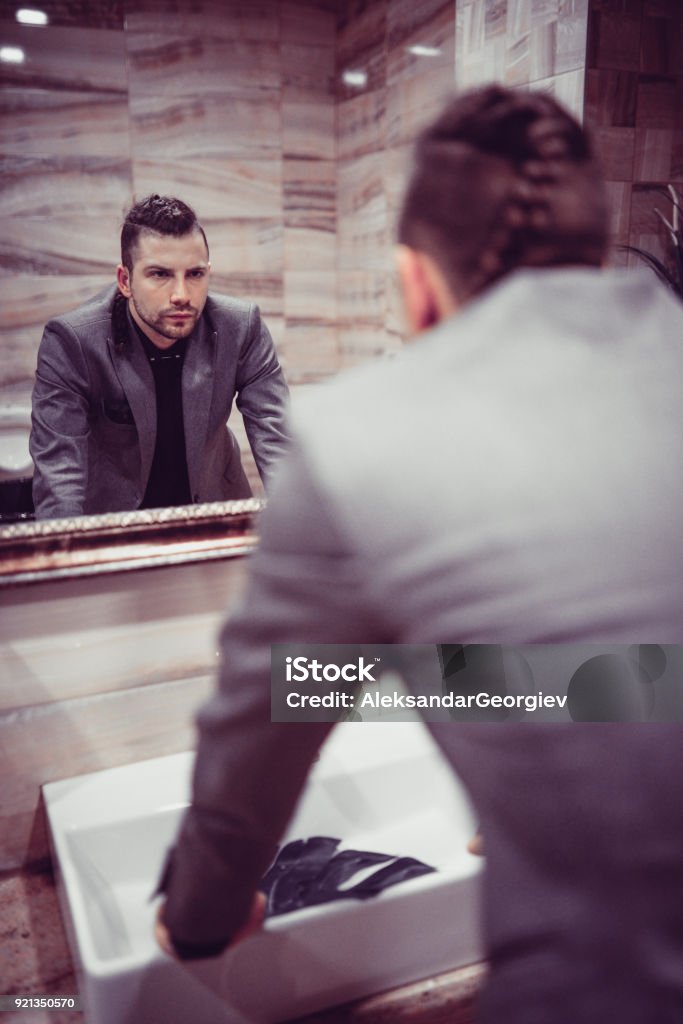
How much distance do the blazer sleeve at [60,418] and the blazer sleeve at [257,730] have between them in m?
0.53

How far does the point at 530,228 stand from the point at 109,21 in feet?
4.54

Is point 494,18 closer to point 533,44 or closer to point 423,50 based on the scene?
point 533,44

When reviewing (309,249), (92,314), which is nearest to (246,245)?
(309,249)

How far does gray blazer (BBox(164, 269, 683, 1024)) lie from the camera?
35 cm

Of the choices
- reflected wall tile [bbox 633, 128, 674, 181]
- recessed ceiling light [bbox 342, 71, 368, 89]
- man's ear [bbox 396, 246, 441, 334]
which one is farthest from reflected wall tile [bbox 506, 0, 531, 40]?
man's ear [bbox 396, 246, 441, 334]

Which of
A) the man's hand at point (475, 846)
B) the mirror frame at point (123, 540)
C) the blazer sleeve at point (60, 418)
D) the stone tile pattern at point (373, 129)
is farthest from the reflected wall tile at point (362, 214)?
the man's hand at point (475, 846)

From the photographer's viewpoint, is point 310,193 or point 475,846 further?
point 310,193

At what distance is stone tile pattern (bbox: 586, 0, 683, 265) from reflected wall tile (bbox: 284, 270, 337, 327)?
1.87ft

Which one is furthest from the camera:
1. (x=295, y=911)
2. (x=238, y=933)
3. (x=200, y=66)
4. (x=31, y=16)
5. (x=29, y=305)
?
(x=200, y=66)

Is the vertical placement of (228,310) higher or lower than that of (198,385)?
higher

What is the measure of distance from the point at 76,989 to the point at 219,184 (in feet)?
4.08

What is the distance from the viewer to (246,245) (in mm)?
1402

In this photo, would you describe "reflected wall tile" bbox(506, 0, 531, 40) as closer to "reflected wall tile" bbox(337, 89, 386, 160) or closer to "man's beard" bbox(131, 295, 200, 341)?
"reflected wall tile" bbox(337, 89, 386, 160)

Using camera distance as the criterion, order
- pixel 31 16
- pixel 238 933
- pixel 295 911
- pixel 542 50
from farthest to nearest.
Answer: pixel 31 16 < pixel 542 50 < pixel 295 911 < pixel 238 933
